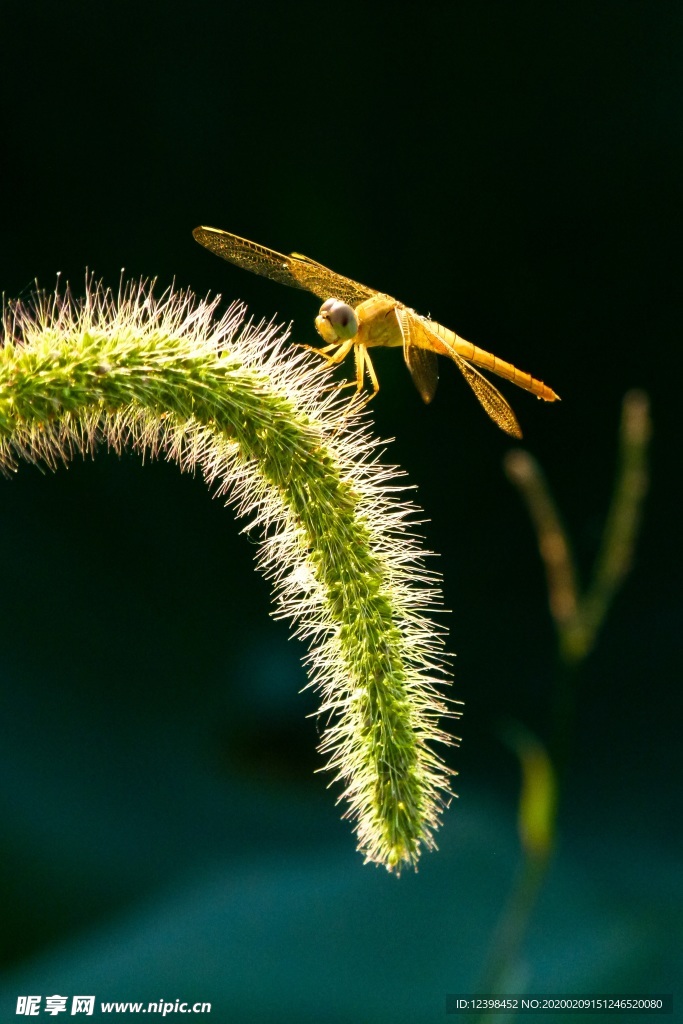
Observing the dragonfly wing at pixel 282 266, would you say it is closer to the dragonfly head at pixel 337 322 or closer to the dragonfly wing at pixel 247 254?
the dragonfly wing at pixel 247 254

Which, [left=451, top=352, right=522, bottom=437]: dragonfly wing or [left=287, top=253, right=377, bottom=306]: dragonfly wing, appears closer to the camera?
[left=451, top=352, right=522, bottom=437]: dragonfly wing

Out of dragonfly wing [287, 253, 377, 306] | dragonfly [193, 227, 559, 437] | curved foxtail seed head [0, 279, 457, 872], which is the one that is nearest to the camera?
curved foxtail seed head [0, 279, 457, 872]

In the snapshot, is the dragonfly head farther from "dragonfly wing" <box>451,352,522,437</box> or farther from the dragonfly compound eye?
"dragonfly wing" <box>451,352,522,437</box>

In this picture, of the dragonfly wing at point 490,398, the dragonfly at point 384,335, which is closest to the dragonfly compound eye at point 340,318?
the dragonfly at point 384,335

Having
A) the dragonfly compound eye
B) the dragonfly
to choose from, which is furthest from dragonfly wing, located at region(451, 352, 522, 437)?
the dragonfly compound eye

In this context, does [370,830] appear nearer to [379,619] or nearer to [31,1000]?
[379,619]

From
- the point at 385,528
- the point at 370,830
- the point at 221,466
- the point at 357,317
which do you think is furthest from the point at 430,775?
the point at 357,317

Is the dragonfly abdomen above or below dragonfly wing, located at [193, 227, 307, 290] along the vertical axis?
below

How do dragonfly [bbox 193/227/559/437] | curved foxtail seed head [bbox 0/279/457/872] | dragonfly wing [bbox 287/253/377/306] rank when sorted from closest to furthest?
curved foxtail seed head [bbox 0/279/457/872] < dragonfly [bbox 193/227/559/437] < dragonfly wing [bbox 287/253/377/306]
